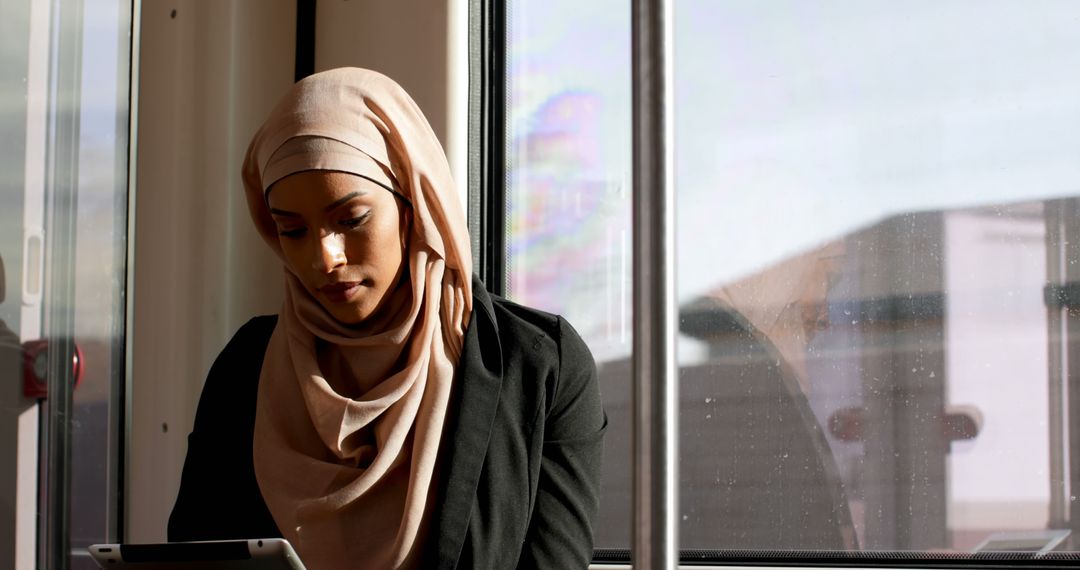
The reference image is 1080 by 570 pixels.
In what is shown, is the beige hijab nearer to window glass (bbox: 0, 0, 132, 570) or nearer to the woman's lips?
the woman's lips

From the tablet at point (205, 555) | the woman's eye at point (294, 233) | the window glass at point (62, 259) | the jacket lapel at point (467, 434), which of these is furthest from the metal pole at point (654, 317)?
the window glass at point (62, 259)

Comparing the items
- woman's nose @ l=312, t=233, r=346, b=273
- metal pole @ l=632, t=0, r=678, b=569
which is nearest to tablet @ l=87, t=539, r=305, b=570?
woman's nose @ l=312, t=233, r=346, b=273

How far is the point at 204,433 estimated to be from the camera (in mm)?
1729

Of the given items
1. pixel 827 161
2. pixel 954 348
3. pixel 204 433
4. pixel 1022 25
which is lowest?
pixel 204 433

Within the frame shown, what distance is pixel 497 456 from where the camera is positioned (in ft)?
5.20

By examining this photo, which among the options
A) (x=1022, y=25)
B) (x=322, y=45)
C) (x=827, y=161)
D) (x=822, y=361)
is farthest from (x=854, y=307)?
(x=322, y=45)

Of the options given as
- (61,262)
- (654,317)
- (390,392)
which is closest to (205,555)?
(390,392)

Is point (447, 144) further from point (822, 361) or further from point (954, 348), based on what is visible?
point (954, 348)

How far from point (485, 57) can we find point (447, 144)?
7.8 inches

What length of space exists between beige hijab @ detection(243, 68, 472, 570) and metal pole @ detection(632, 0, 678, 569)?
3.40 feet

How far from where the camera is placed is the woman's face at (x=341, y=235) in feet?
5.19

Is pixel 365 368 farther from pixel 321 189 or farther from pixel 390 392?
pixel 321 189

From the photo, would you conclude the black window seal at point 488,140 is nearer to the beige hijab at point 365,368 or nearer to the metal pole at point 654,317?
the beige hijab at point 365,368

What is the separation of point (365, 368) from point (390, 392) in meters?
0.09
